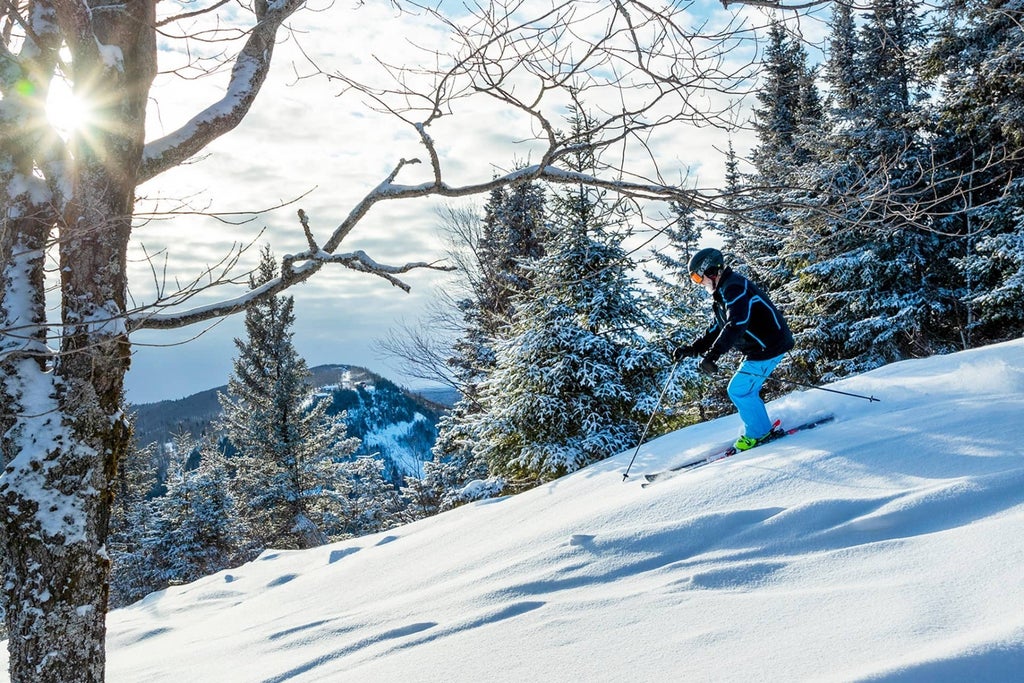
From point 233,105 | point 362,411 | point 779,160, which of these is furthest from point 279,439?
point 362,411

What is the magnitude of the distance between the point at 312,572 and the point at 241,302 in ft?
13.1

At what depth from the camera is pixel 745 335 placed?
5754 millimetres

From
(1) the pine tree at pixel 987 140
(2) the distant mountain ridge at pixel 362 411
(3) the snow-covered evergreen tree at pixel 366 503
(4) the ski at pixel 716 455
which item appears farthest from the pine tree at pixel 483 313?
(2) the distant mountain ridge at pixel 362 411

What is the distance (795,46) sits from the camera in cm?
375

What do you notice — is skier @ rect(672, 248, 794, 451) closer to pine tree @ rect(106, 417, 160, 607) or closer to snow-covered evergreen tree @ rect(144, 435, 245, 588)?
snow-covered evergreen tree @ rect(144, 435, 245, 588)

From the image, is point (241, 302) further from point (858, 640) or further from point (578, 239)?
point (578, 239)

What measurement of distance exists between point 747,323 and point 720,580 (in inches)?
119

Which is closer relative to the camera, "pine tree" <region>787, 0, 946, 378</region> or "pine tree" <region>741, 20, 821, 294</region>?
"pine tree" <region>741, 20, 821, 294</region>

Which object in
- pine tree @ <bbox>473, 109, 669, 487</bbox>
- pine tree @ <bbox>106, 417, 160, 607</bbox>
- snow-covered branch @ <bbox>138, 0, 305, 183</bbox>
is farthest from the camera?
pine tree @ <bbox>106, 417, 160, 607</bbox>

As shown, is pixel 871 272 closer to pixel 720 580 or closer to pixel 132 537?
pixel 720 580

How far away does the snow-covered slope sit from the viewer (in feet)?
7.93

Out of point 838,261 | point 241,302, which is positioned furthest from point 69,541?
point 838,261

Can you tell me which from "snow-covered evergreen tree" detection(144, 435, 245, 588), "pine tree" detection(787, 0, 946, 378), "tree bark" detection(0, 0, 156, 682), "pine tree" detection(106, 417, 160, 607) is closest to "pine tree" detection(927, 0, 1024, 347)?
"pine tree" detection(787, 0, 946, 378)

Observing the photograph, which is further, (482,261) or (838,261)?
(482,261)
